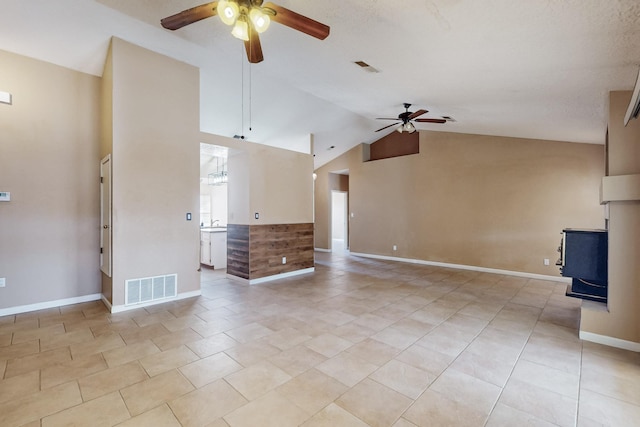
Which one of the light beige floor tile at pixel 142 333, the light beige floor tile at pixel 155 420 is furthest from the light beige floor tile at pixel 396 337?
the light beige floor tile at pixel 142 333

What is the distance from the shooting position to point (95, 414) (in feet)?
6.14

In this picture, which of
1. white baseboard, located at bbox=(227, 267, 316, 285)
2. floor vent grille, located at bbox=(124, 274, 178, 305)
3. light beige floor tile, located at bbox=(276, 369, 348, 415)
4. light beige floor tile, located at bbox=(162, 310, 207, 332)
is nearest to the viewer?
light beige floor tile, located at bbox=(276, 369, 348, 415)

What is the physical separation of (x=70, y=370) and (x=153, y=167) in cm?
257

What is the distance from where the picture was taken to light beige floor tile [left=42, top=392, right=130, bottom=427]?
5.89 ft

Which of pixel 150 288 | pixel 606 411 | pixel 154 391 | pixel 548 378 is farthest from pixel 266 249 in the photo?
pixel 606 411

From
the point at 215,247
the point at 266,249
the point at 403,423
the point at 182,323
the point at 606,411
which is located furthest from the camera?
the point at 215,247

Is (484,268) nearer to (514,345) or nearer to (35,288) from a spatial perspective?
(514,345)

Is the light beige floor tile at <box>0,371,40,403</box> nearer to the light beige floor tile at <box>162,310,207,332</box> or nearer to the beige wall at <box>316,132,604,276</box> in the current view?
the light beige floor tile at <box>162,310,207,332</box>

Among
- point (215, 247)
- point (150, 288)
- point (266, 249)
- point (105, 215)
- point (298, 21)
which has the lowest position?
point (150, 288)

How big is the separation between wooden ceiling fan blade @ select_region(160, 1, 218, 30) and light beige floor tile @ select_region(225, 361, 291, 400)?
9.26ft

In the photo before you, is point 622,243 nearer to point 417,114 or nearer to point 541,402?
point 541,402

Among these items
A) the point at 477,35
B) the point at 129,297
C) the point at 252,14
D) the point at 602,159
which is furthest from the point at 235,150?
the point at 602,159

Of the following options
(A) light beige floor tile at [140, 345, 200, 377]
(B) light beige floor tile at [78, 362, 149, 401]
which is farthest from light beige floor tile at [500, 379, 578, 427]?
(B) light beige floor tile at [78, 362, 149, 401]

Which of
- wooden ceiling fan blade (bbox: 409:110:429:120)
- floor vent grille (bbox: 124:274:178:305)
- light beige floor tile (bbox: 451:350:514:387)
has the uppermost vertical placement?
wooden ceiling fan blade (bbox: 409:110:429:120)
